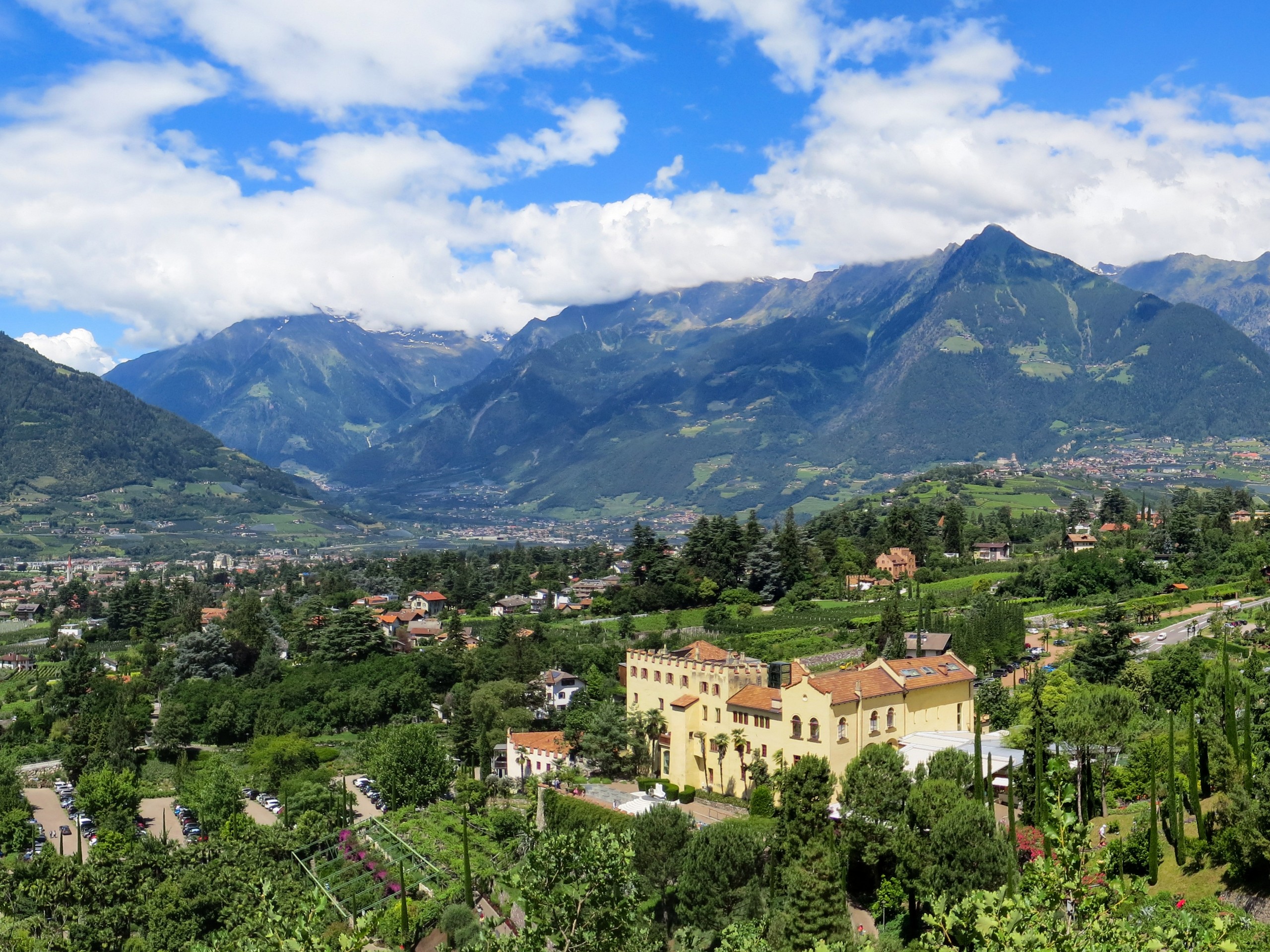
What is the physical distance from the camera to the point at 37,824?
61062 millimetres

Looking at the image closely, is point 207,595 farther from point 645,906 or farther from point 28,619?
point 645,906

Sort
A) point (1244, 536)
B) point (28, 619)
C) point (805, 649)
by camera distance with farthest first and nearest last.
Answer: point (28, 619), point (1244, 536), point (805, 649)

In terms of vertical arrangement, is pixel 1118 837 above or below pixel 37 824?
above

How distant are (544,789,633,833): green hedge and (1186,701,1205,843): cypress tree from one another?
64.4ft

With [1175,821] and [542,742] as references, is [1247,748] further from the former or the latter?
[542,742]

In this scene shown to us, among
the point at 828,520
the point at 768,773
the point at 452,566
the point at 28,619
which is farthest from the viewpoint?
the point at 28,619

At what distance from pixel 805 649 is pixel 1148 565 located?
1326 inches

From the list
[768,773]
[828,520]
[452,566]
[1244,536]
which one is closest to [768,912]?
[768,773]

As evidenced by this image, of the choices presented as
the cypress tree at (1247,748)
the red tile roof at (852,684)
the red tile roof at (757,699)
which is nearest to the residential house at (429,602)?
the red tile roof at (757,699)

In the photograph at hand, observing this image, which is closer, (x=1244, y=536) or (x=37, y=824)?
(x=37, y=824)

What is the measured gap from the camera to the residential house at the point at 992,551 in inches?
4550

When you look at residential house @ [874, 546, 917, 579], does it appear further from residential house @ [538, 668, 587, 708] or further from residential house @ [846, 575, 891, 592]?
residential house @ [538, 668, 587, 708]

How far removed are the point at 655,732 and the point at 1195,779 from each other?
951 inches

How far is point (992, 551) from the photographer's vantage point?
387ft
